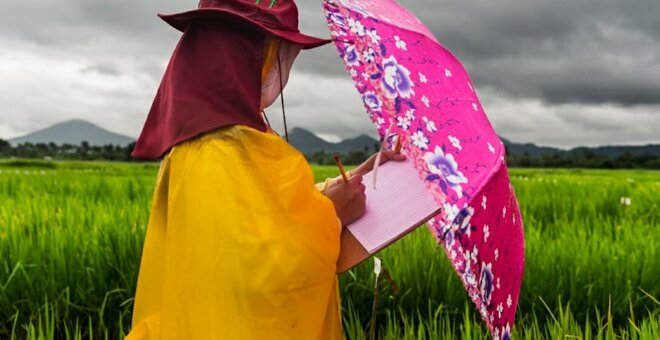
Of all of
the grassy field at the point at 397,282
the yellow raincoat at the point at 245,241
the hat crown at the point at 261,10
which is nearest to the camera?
the yellow raincoat at the point at 245,241

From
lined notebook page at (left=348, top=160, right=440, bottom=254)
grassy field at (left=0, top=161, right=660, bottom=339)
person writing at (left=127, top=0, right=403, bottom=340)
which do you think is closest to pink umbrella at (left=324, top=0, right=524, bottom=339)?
lined notebook page at (left=348, top=160, right=440, bottom=254)

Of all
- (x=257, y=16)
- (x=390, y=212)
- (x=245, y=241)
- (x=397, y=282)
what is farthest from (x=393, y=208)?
(x=397, y=282)

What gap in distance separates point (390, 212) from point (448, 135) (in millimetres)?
236

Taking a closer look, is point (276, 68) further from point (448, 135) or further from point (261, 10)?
point (448, 135)

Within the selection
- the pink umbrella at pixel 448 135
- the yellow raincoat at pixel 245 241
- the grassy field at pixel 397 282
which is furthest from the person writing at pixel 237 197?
the grassy field at pixel 397 282

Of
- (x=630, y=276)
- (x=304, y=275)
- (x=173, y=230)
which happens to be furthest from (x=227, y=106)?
(x=630, y=276)

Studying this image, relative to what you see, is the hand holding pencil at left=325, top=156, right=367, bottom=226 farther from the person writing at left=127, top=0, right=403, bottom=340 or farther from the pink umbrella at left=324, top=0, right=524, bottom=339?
the pink umbrella at left=324, top=0, right=524, bottom=339

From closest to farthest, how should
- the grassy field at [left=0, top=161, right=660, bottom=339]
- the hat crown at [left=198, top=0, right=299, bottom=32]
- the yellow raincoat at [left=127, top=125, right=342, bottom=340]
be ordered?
the yellow raincoat at [left=127, top=125, right=342, bottom=340]
the hat crown at [left=198, top=0, right=299, bottom=32]
the grassy field at [left=0, top=161, right=660, bottom=339]

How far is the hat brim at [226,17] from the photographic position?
150cm

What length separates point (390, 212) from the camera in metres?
1.58

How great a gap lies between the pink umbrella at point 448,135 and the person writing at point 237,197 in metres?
0.17

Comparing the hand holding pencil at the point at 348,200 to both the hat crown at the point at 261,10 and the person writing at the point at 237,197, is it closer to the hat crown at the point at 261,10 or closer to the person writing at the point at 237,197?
the person writing at the point at 237,197

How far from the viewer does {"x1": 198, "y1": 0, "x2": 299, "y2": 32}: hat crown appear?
1.54 m

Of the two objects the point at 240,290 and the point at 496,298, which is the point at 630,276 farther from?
the point at 240,290
